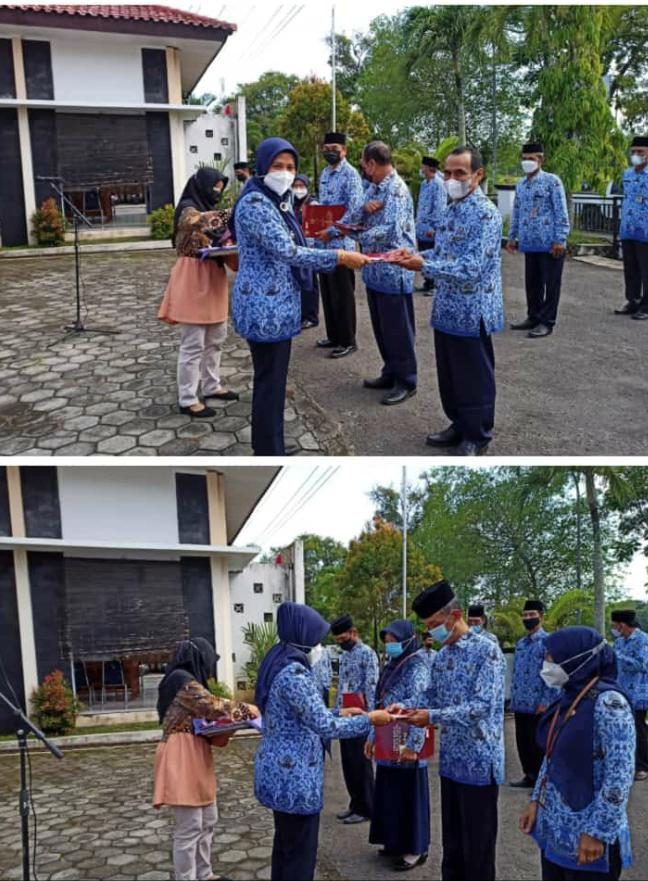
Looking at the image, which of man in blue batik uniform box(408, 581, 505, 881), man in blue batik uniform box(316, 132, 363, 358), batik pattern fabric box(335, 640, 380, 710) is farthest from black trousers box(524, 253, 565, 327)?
man in blue batik uniform box(408, 581, 505, 881)

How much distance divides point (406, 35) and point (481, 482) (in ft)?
37.6

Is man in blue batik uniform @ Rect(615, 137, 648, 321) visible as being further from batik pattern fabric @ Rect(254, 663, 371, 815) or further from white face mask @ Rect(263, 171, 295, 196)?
batik pattern fabric @ Rect(254, 663, 371, 815)

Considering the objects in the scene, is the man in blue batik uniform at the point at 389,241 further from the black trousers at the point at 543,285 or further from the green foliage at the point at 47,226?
the green foliage at the point at 47,226

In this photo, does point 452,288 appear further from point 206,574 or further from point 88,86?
point 88,86

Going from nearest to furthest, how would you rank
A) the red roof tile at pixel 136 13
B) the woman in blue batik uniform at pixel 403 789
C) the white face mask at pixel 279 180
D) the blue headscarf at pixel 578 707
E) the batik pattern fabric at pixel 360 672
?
1. the blue headscarf at pixel 578 707
2. the white face mask at pixel 279 180
3. the woman in blue batik uniform at pixel 403 789
4. the batik pattern fabric at pixel 360 672
5. the red roof tile at pixel 136 13

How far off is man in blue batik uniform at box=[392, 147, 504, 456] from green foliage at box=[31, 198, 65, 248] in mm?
10184

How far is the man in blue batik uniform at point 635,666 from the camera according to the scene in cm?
596

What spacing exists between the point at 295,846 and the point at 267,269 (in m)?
2.63

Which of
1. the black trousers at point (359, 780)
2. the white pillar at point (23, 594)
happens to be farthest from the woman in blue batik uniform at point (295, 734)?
the white pillar at point (23, 594)

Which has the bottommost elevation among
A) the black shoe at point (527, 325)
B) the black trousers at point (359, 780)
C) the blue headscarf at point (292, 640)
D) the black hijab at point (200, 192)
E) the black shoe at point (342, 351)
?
the black trousers at point (359, 780)

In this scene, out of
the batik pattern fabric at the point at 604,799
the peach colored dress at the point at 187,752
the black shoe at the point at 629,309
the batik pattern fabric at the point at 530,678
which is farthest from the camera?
the black shoe at the point at 629,309

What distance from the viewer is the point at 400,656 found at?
4.53m

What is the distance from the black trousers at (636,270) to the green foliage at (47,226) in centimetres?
922

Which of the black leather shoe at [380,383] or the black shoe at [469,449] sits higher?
the black leather shoe at [380,383]
